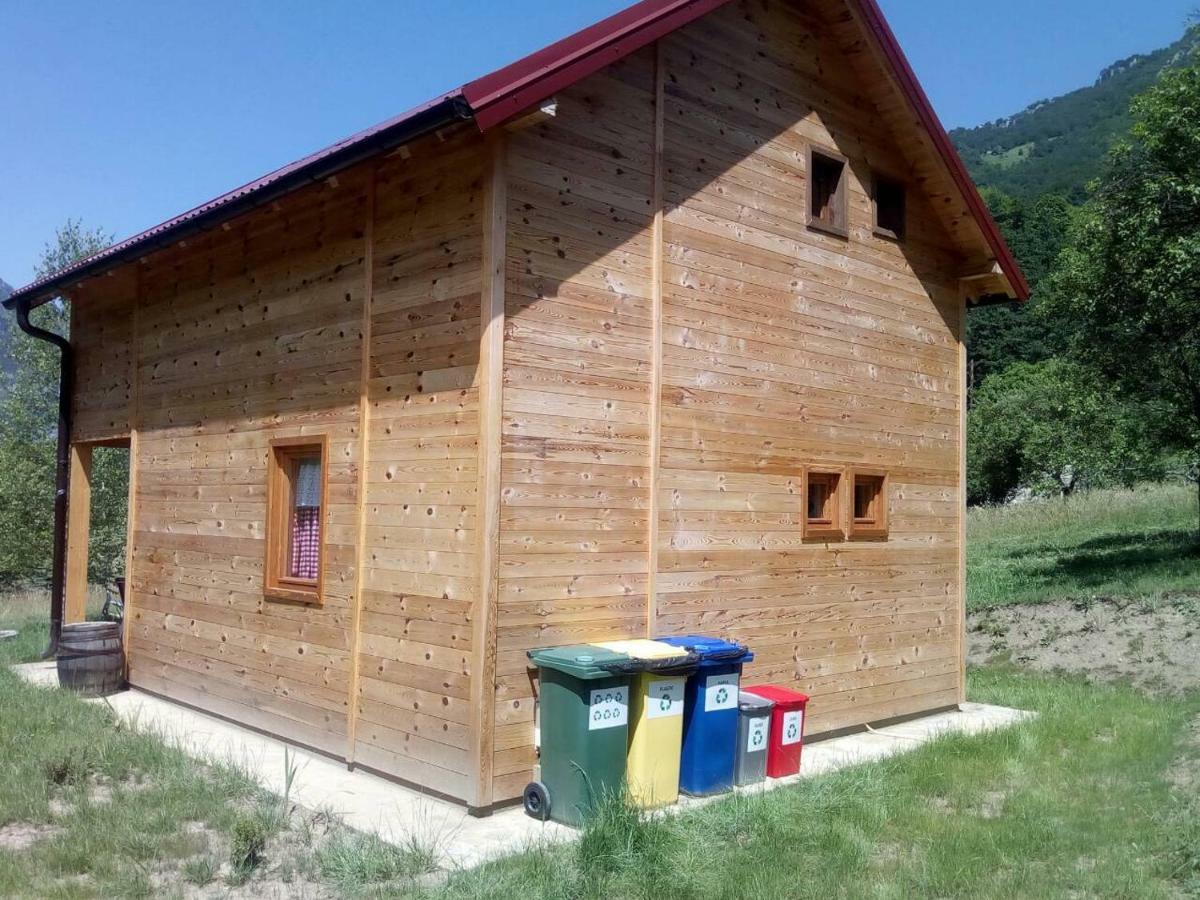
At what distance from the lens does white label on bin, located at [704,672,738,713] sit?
741cm

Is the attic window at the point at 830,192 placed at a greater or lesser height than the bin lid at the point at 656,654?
greater

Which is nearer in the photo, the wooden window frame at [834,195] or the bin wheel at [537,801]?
the bin wheel at [537,801]

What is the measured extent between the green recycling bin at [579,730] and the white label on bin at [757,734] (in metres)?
1.31

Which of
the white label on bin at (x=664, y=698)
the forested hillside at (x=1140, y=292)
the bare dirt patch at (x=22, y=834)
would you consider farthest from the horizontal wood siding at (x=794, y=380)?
the forested hillside at (x=1140, y=292)

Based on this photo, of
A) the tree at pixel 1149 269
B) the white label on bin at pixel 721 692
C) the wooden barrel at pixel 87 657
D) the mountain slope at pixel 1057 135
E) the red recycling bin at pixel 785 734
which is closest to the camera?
the white label on bin at pixel 721 692

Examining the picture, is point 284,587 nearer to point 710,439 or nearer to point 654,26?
point 710,439

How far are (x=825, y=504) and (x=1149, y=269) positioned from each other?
1041cm

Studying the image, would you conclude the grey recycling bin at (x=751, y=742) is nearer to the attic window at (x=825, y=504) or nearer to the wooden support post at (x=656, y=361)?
the wooden support post at (x=656, y=361)

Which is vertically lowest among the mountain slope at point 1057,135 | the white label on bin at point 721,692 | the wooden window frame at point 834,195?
the white label on bin at point 721,692

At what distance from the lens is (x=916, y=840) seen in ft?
20.9

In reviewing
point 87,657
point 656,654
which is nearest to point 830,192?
point 656,654

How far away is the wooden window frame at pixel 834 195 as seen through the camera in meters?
9.70

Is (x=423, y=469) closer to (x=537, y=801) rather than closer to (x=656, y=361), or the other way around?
(x=656, y=361)

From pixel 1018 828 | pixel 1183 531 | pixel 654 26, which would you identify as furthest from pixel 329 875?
pixel 1183 531
